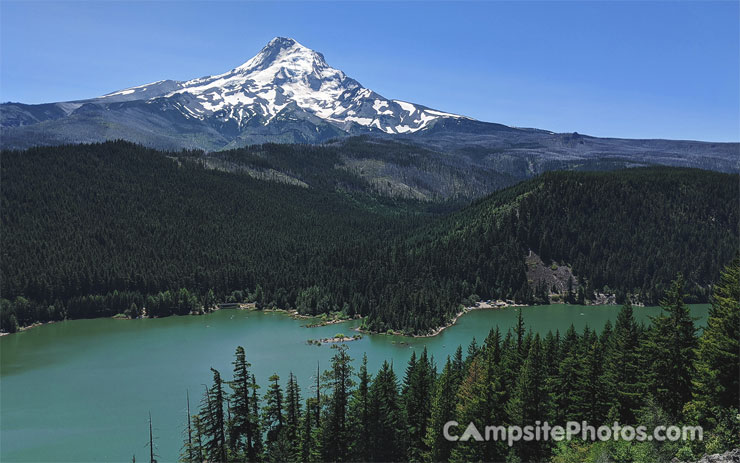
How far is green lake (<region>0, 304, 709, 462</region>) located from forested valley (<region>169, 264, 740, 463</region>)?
1139 centimetres

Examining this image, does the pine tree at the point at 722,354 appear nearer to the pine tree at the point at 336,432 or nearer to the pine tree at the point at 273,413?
the pine tree at the point at 336,432

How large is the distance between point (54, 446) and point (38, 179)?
17106 cm

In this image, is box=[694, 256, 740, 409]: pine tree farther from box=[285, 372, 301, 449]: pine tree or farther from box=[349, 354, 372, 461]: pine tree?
box=[285, 372, 301, 449]: pine tree

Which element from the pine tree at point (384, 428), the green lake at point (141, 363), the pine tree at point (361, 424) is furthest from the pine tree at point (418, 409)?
the green lake at point (141, 363)

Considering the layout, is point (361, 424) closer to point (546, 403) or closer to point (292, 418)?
point (292, 418)

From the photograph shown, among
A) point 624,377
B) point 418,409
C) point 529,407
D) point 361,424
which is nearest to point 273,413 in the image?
point 361,424

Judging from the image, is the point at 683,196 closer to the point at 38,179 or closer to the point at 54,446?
the point at 54,446

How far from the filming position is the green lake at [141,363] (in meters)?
59.2

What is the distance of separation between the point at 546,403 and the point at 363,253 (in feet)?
434

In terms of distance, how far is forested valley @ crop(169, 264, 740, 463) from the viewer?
2644cm

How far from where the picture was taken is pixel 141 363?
3578 inches

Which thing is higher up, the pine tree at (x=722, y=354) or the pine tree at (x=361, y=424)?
the pine tree at (x=722, y=354)

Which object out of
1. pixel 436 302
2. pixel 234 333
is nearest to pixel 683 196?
pixel 436 302

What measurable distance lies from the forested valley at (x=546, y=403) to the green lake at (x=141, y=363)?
448 inches
